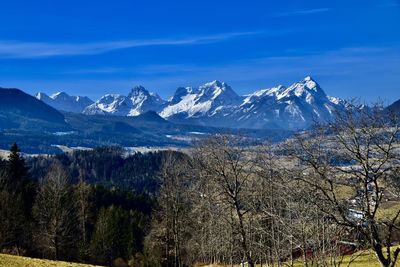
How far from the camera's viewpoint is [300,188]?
24562 mm

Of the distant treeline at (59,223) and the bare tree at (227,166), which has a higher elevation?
the bare tree at (227,166)

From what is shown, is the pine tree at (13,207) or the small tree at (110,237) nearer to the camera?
the pine tree at (13,207)

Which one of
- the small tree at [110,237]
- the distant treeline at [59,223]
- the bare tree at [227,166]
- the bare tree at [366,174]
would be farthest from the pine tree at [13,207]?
the bare tree at [366,174]

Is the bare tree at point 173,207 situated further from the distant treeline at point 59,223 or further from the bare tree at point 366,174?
the bare tree at point 366,174

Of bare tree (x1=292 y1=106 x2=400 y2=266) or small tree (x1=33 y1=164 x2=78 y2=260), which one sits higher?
bare tree (x1=292 y1=106 x2=400 y2=266)

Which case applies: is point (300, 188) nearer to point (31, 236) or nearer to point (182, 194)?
point (182, 194)

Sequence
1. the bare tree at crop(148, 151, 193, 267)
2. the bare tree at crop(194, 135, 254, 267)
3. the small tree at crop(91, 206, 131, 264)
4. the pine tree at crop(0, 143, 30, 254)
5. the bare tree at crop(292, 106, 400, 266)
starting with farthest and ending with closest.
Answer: the small tree at crop(91, 206, 131, 264)
the pine tree at crop(0, 143, 30, 254)
the bare tree at crop(148, 151, 193, 267)
the bare tree at crop(194, 135, 254, 267)
the bare tree at crop(292, 106, 400, 266)

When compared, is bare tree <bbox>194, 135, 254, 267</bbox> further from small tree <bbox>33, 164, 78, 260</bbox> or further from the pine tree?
small tree <bbox>33, 164, 78, 260</bbox>

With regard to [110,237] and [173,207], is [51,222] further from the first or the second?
[110,237]

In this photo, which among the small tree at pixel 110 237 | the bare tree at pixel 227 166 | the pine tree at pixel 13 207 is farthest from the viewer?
the small tree at pixel 110 237

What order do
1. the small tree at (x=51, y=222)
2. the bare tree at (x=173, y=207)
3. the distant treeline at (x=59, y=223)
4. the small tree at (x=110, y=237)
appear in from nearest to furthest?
the bare tree at (x=173, y=207)
the distant treeline at (x=59, y=223)
the small tree at (x=51, y=222)
the small tree at (x=110, y=237)

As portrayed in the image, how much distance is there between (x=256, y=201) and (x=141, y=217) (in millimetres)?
62596

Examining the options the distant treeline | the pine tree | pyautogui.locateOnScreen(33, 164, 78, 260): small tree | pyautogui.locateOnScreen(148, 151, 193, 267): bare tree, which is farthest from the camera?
pyautogui.locateOnScreen(33, 164, 78, 260): small tree

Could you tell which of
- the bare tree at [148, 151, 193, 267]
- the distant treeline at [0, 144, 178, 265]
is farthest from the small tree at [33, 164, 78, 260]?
the bare tree at [148, 151, 193, 267]
